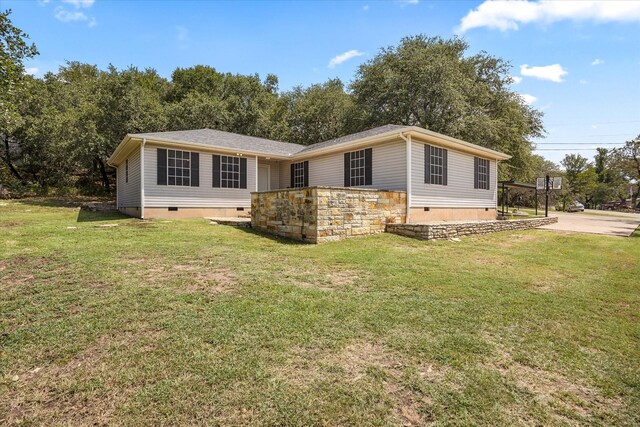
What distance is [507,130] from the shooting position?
21312 mm

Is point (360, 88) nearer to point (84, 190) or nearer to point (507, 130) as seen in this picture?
point (507, 130)

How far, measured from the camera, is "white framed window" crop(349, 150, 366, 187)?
12.1 meters

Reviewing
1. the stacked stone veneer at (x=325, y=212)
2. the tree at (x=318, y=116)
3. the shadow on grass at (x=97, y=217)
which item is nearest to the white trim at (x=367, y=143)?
the stacked stone veneer at (x=325, y=212)

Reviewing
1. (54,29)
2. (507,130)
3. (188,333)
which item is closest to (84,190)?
(54,29)

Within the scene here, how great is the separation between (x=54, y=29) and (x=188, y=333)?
14.6m

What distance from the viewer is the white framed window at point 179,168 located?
11859 millimetres

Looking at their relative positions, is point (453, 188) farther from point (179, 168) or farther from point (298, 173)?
point (179, 168)

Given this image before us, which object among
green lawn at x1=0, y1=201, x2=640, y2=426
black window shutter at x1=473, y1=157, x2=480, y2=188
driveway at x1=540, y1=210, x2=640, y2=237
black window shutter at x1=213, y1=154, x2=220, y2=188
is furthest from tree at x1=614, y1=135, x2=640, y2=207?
black window shutter at x1=213, y1=154, x2=220, y2=188

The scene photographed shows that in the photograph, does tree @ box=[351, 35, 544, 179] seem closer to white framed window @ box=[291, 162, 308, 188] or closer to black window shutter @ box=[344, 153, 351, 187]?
white framed window @ box=[291, 162, 308, 188]

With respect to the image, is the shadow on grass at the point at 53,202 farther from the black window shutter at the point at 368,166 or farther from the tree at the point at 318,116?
Answer: the tree at the point at 318,116

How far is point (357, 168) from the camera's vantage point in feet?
40.2

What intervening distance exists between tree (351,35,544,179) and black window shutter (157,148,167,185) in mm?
15095

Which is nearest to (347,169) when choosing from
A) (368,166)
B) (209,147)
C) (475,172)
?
(368,166)

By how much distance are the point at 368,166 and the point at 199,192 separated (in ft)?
21.7
